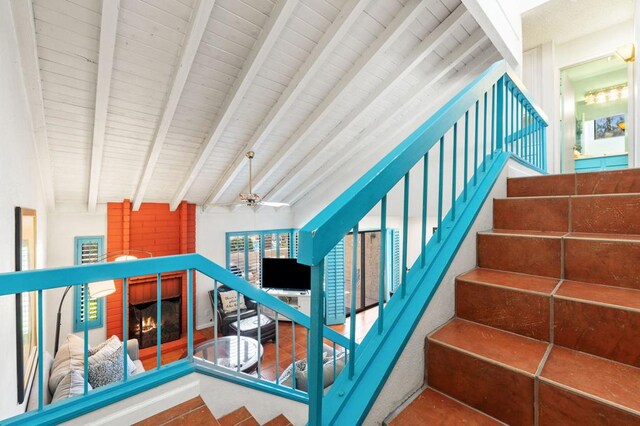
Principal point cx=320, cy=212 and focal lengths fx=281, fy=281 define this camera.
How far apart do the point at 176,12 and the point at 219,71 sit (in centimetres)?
68

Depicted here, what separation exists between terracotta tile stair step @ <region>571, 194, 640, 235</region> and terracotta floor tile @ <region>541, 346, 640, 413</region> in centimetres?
71

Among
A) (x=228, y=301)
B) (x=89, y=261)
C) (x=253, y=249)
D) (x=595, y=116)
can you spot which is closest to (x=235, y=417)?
(x=228, y=301)

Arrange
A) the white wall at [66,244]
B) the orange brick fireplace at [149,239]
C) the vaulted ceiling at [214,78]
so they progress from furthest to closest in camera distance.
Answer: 1. the orange brick fireplace at [149,239]
2. the white wall at [66,244]
3. the vaulted ceiling at [214,78]

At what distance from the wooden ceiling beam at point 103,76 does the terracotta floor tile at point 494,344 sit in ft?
9.21

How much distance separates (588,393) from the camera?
75 centimetres

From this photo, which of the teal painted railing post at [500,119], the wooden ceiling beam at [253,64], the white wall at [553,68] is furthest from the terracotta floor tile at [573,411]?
the white wall at [553,68]

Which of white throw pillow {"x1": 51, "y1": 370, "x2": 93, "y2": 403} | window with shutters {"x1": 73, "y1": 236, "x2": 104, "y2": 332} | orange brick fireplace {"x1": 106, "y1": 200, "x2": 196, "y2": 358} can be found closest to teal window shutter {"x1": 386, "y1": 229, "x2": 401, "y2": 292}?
orange brick fireplace {"x1": 106, "y1": 200, "x2": 196, "y2": 358}

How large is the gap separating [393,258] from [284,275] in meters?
2.60

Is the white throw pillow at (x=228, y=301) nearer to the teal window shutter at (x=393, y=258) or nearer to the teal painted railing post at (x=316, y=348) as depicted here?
the teal window shutter at (x=393, y=258)

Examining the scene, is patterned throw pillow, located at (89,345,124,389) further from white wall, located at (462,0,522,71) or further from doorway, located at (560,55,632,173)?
doorway, located at (560,55,632,173)

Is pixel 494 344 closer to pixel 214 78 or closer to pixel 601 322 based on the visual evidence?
pixel 601 322

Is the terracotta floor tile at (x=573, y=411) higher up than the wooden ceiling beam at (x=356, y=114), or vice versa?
the wooden ceiling beam at (x=356, y=114)

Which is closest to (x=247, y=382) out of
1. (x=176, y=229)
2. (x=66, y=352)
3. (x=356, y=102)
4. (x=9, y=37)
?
(x=66, y=352)

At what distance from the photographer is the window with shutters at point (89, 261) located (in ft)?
15.3
